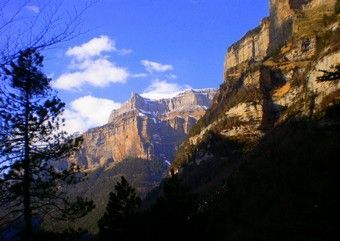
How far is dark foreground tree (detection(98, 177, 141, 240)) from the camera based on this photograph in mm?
22734

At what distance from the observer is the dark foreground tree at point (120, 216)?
2273 cm

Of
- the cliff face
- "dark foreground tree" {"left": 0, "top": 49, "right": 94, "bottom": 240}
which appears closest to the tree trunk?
"dark foreground tree" {"left": 0, "top": 49, "right": 94, "bottom": 240}

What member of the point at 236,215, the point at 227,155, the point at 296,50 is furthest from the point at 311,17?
the point at 236,215

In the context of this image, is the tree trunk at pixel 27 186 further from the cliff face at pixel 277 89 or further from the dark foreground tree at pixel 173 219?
the cliff face at pixel 277 89

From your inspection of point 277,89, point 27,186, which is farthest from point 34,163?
point 277,89

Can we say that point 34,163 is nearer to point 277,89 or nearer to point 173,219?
point 173,219

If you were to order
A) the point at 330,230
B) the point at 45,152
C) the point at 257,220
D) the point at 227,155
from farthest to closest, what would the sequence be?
the point at 227,155 → the point at 257,220 → the point at 45,152 → the point at 330,230

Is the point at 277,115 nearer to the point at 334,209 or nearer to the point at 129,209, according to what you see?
the point at 129,209

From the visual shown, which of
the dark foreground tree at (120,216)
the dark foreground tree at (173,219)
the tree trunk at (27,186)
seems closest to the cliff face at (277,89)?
the dark foreground tree at (120,216)

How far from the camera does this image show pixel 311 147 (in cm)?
7500

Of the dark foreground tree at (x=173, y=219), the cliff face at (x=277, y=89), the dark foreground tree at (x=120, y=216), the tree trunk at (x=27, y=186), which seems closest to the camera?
the tree trunk at (x=27, y=186)

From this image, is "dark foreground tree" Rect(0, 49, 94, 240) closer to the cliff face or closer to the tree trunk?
the tree trunk

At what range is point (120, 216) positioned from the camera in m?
24.5

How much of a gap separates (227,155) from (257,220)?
73709 millimetres
